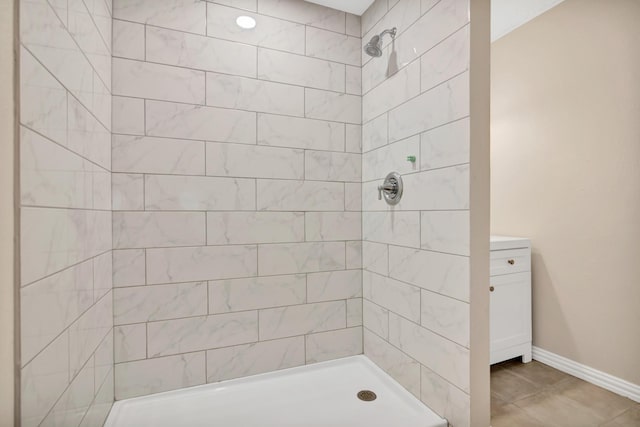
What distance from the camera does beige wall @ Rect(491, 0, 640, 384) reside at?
1.79 m

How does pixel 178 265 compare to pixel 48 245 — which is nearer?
pixel 48 245

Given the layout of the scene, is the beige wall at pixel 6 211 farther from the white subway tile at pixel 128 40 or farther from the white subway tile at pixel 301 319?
the white subway tile at pixel 301 319

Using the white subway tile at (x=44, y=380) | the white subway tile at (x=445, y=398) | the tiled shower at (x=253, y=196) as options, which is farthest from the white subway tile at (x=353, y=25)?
the white subway tile at (x=44, y=380)

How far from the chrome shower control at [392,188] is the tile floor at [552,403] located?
A: 4.08ft

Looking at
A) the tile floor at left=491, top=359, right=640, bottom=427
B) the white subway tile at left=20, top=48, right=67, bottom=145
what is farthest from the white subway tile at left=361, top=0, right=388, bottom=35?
the tile floor at left=491, top=359, right=640, bottom=427

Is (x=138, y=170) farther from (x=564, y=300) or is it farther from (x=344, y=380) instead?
(x=564, y=300)

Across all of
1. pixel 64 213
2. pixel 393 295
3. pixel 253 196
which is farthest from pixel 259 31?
pixel 393 295

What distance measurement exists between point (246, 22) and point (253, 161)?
0.75m

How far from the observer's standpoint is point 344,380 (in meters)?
1.72

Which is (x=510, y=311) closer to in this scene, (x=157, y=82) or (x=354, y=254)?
(x=354, y=254)

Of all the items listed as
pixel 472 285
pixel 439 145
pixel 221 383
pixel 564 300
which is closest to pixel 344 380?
pixel 221 383

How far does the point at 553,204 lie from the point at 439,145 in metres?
1.38

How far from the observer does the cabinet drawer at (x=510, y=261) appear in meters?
2.04

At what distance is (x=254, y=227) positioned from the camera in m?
1.69
